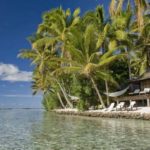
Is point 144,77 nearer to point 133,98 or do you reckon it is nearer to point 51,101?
point 133,98

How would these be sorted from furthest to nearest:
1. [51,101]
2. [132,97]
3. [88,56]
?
[51,101] < [132,97] < [88,56]

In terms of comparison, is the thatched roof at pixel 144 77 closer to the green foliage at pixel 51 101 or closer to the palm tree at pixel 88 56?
the palm tree at pixel 88 56

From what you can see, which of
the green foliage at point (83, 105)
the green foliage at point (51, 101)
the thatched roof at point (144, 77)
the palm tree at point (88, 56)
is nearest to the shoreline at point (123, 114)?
the green foliage at point (83, 105)

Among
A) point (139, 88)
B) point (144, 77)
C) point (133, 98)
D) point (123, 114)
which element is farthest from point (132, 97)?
point (139, 88)

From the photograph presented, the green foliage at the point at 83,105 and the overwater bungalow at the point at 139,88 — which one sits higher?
the overwater bungalow at the point at 139,88

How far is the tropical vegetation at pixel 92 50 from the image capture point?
2931cm

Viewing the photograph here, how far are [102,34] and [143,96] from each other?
276 inches

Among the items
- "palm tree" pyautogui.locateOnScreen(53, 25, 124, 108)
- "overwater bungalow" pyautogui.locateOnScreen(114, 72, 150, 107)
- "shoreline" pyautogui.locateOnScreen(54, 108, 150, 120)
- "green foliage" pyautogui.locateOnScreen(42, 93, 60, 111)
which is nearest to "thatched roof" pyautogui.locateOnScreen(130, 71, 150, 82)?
"overwater bungalow" pyautogui.locateOnScreen(114, 72, 150, 107)

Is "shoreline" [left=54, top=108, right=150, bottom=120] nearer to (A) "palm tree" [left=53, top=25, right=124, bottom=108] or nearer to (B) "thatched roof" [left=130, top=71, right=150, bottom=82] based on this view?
(A) "palm tree" [left=53, top=25, right=124, bottom=108]

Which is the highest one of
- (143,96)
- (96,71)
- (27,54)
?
(27,54)

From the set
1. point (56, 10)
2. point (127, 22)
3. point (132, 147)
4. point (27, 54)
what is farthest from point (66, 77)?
point (132, 147)

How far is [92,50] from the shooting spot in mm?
29578

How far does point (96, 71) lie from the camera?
29.5 m

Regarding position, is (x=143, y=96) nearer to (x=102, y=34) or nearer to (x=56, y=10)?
(x=102, y=34)
